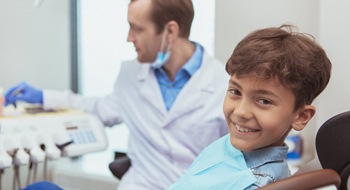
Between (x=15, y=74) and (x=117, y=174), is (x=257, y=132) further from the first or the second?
(x=15, y=74)

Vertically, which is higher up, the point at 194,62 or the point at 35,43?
the point at 194,62

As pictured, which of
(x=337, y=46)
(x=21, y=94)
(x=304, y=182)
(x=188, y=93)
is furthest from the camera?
(x=21, y=94)

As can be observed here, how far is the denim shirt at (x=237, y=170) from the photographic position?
122 cm

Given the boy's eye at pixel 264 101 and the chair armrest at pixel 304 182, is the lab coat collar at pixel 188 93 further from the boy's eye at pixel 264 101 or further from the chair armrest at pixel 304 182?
the chair armrest at pixel 304 182

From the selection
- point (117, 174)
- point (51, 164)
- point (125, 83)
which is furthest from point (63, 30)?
point (117, 174)

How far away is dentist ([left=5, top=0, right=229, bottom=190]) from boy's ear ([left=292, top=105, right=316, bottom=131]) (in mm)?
884

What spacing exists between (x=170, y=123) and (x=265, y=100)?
3.28 feet

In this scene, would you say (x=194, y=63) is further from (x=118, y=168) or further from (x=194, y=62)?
(x=118, y=168)

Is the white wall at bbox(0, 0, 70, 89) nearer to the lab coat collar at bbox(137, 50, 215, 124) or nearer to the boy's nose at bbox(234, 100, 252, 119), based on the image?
the lab coat collar at bbox(137, 50, 215, 124)

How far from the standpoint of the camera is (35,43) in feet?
9.84

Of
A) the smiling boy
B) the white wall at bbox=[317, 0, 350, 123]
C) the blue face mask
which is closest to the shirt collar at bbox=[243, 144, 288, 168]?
the smiling boy

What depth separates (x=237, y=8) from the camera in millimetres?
2564

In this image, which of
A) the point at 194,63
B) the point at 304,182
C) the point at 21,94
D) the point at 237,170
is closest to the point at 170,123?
the point at 194,63

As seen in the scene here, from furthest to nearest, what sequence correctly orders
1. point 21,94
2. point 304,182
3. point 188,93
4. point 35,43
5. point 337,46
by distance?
point 35,43
point 21,94
point 188,93
point 337,46
point 304,182
